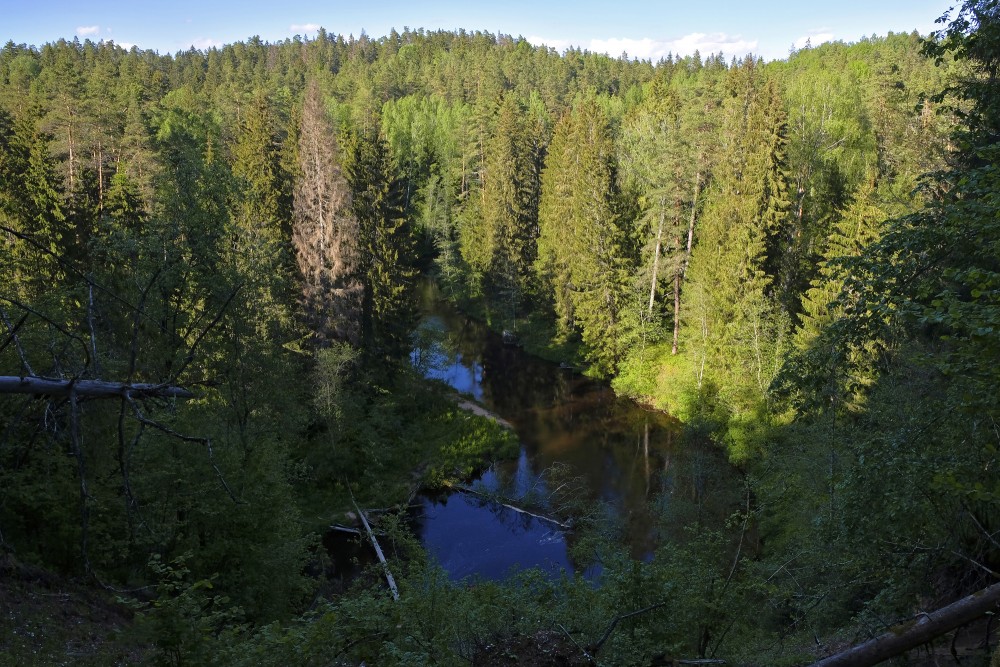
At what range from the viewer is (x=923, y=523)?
22.9ft

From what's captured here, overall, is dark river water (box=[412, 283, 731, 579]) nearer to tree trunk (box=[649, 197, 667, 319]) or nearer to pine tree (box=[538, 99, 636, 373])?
pine tree (box=[538, 99, 636, 373])

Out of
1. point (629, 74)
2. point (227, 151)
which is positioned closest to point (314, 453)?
point (227, 151)

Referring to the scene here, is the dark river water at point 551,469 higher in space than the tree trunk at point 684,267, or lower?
lower

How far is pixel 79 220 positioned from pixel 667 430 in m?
26.3

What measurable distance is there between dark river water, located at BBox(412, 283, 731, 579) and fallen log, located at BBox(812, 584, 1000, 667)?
10.3 meters

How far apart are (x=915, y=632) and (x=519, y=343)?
37.1 meters

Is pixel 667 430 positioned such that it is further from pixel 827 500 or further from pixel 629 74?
pixel 629 74

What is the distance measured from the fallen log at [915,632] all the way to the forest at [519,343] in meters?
0.03

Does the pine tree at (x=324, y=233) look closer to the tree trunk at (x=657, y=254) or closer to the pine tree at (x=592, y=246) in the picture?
the pine tree at (x=592, y=246)

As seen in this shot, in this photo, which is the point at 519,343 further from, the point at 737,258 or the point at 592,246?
the point at 737,258

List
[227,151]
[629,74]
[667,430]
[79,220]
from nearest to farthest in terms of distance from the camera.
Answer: [79,220], [667,430], [227,151], [629,74]

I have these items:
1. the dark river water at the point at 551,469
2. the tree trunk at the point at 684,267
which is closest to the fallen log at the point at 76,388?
the dark river water at the point at 551,469

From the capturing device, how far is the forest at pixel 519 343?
6242 millimetres

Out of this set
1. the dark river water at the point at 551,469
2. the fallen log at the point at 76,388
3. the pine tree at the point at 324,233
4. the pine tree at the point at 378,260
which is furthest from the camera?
the pine tree at the point at 378,260
